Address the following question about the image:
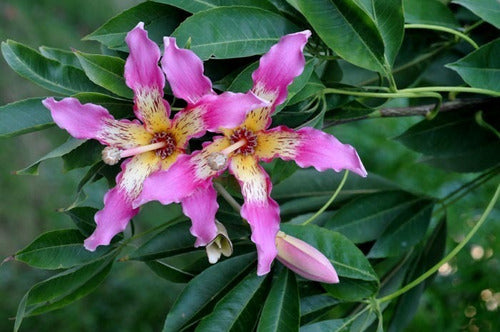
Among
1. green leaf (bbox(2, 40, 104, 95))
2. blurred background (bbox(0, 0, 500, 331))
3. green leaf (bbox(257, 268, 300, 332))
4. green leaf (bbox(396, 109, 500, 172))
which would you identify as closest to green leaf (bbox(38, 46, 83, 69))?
green leaf (bbox(2, 40, 104, 95))

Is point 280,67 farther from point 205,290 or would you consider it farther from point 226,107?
point 205,290

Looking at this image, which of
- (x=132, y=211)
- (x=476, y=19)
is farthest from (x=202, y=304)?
(x=476, y=19)

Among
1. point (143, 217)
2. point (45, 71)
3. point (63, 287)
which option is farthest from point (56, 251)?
point (143, 217)

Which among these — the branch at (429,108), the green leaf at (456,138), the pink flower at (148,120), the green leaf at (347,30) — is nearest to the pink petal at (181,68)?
the pink flower at (148,120)

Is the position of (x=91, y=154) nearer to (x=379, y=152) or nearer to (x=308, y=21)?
(x=308, y=21)

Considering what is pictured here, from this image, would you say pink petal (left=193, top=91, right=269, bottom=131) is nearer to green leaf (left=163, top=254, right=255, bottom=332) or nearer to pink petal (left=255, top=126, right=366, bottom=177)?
pink petal (left=255, top=126, right=366, bottom=177)
